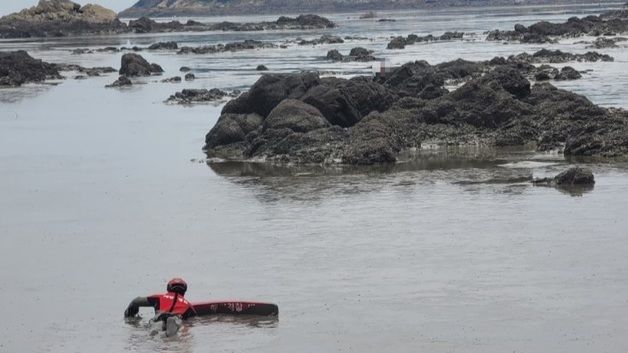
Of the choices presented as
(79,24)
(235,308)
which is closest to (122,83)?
(235,308)

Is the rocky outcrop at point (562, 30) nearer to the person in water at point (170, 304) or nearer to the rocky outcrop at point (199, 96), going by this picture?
the rocky outcrop at point (199, 96)

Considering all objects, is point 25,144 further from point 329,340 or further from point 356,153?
point 329,340

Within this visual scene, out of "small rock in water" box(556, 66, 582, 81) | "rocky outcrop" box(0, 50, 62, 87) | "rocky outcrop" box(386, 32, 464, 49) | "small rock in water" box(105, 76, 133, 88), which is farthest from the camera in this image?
"rocky outcrop" box(386, 32, 464, 49)

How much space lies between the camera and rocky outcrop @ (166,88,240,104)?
4503 centimetres

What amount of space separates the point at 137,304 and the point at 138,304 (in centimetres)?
2


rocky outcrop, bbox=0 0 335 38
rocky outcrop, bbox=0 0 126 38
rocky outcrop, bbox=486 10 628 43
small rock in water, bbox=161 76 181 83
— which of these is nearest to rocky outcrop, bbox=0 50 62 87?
small rock in water, bbox=161 76 181 83

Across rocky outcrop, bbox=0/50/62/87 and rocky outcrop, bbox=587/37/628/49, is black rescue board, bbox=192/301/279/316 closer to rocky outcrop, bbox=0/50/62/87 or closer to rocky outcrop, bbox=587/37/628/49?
rocky outcrop, bbox=0/50/62/87

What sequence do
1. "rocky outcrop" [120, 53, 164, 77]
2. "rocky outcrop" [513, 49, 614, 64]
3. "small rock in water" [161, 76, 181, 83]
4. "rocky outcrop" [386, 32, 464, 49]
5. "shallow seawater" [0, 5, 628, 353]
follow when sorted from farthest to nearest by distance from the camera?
"rocky outcrop" [386, 32, 464, 49] → "rocky outcrop" [120, 53, 164, 77] → "small rock in water" [161, 76, 181, 83] → "rocky outcrop" [513, 49, 614, 64] → "shallow seawater" [0, 5, 628, 353]

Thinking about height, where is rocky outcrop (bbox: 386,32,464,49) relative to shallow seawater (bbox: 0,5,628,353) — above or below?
below

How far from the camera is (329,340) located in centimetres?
1338

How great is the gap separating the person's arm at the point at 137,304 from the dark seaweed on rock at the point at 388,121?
12779mm

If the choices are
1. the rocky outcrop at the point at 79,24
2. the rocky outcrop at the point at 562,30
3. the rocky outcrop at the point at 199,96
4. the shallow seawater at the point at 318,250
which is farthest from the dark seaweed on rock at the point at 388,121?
the rocky outcrop at the point at 79,24

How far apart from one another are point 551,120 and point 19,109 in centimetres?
2469

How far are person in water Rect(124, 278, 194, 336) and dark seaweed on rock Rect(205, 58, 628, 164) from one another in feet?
42.1
